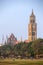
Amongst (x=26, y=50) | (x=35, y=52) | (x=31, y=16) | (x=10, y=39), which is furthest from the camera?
(x=10, y=39)

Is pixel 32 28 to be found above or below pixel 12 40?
above

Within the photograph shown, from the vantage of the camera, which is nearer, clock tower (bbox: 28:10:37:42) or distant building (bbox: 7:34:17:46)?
clock tower (bbox: 28:10:37:42)

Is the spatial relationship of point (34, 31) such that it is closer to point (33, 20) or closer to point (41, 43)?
point (33, 20)

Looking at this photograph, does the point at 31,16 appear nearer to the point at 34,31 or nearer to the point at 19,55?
the point at 34,31

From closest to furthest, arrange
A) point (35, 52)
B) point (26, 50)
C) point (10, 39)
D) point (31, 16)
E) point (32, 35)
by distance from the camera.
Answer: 1. point (35, 52)
2. point (26, 50)
3. point (32, 35)
4. point (31, 16)
5. point (10, 39)

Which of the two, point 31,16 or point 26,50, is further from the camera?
point 31,16

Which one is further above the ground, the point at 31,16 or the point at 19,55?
the point at 31,16

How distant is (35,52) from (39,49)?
414 millimetres

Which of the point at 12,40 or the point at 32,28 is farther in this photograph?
the point at 12,40

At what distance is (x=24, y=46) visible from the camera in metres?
17.8

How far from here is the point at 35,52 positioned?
15773 millimetres

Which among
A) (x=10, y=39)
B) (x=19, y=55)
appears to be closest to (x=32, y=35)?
(x=10, y=39)

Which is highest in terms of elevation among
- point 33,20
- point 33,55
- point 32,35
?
point 33,20

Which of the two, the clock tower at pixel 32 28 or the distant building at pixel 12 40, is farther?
the distant building at pixel 12 40
